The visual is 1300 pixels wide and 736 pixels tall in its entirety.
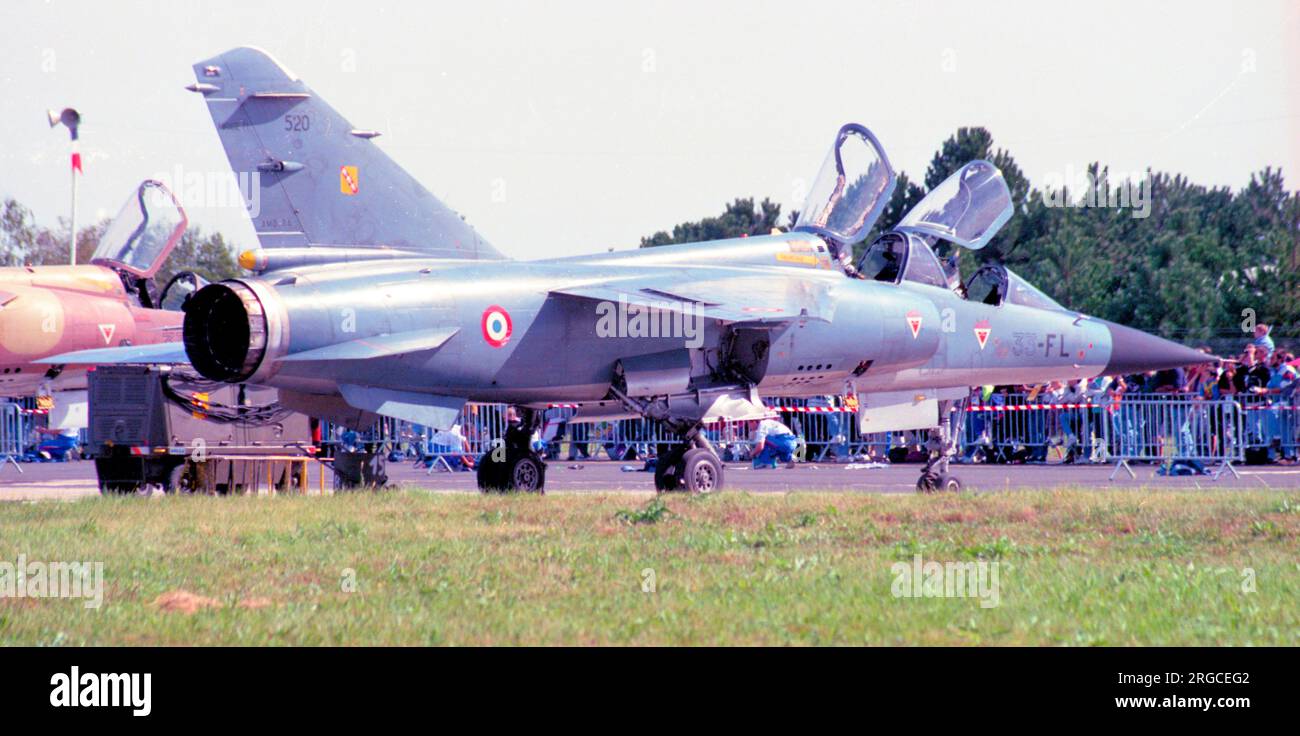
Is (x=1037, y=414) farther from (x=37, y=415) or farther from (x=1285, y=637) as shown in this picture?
(x=37, y=415)

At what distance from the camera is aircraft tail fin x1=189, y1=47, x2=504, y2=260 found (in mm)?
12539

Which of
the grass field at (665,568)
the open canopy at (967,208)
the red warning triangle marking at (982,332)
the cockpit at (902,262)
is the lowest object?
the grass field at (665,568)

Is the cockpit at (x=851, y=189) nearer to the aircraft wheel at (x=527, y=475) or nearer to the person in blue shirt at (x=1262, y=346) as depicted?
the aircraft wheel at (x=527, y=475)

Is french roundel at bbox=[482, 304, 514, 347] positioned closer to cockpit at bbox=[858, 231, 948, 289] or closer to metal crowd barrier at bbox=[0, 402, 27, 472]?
cockpit at bbox=[858, 231, 948, 289]

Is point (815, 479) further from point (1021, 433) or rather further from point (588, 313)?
point (588, 313)

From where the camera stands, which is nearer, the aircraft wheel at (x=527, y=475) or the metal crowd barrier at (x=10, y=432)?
the aircraft wheel at (x=527, y=475)

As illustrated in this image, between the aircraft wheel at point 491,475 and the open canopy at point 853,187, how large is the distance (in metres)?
4.24

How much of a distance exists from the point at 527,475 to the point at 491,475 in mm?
370

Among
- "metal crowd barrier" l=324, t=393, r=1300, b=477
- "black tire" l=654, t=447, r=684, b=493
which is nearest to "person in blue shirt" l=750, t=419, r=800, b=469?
"metal crowd barrier" l=324, t=393, r=1300, b=477

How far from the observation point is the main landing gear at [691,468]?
43.4 ft

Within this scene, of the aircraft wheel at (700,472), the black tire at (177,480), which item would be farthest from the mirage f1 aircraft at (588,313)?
the black tire at (177,480)

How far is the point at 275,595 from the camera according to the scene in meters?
6.65

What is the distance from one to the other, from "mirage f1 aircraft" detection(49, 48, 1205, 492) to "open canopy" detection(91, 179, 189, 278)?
3002mm
